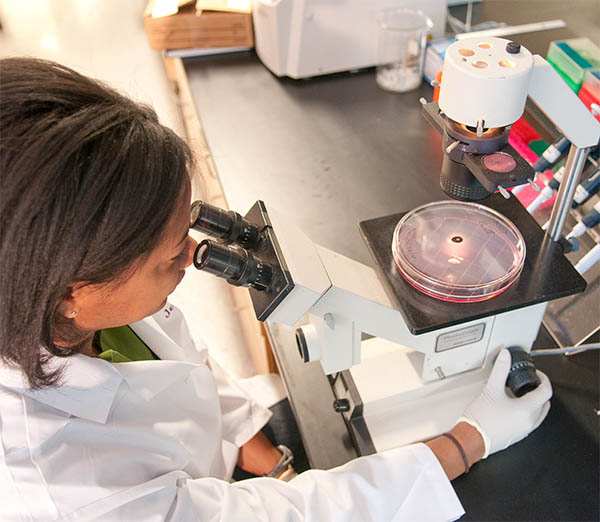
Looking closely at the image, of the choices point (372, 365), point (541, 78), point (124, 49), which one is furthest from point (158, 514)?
point (124, 49)

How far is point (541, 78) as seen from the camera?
2.66 ft

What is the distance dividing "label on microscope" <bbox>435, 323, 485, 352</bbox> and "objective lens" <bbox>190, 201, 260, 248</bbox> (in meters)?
0.38

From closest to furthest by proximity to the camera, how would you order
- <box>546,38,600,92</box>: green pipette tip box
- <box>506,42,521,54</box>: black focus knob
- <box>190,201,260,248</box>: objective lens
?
<box>506,42,521,54</box>: black focus knob
<box>190,201,260,248</box>: objective lens
<box>546,38,600,92</box>: green pipette tip box

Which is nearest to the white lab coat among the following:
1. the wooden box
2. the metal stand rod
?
the metal stand rod

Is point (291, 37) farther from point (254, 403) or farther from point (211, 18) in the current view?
point (254, 403)

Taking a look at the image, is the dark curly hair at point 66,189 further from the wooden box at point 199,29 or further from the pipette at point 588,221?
the wooden box at point 199,29

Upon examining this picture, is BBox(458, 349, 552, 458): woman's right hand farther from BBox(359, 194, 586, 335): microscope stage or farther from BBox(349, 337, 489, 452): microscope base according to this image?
BBox(359, 194, 586, 335): microscope stage

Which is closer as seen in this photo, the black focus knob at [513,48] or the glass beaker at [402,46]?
the black focus knob at [513,48]

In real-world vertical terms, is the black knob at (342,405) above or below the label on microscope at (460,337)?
below

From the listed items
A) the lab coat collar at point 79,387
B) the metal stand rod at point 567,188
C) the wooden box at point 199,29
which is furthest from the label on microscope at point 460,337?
the wooden box at point 199,29

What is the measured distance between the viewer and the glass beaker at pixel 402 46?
6.27 feet

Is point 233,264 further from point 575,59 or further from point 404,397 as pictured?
point 575,59

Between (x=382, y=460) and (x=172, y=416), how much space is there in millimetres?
394

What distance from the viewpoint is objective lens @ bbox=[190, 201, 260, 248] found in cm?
88
